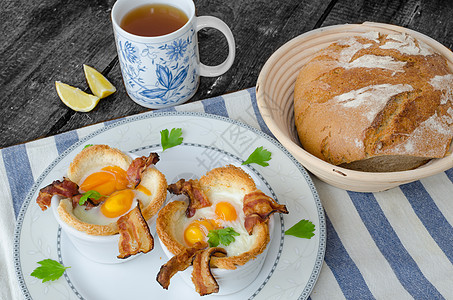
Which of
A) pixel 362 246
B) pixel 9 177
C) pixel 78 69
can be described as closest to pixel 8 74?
pixel 78 69

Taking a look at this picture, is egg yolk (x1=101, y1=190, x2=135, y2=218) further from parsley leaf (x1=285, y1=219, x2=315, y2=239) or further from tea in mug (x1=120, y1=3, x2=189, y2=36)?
tea in mug (x1=120, y1=3, x2=189, y2=36)

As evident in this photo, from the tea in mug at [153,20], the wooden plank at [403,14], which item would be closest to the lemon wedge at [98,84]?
the tea in mug at [153,20]

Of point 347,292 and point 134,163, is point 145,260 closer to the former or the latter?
point 134,163

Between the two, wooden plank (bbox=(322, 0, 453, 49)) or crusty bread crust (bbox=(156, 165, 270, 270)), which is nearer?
crusty bread crust (bbox=(156, 165, 270, 270))

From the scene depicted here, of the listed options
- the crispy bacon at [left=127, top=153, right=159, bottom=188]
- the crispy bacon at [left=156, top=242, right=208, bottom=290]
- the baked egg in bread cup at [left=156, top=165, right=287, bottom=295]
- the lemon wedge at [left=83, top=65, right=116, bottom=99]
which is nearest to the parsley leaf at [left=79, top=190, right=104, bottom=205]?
the crispy bacon at [left=127, top=153, right=159, bottom=188]

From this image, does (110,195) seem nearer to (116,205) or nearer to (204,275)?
(116,205)

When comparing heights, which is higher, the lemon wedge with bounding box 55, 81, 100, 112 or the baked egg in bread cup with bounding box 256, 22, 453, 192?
the baked egg in bread cup with bounding box 256, 22, 453, 192

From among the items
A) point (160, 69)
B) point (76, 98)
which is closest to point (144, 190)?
point (160, 69)
